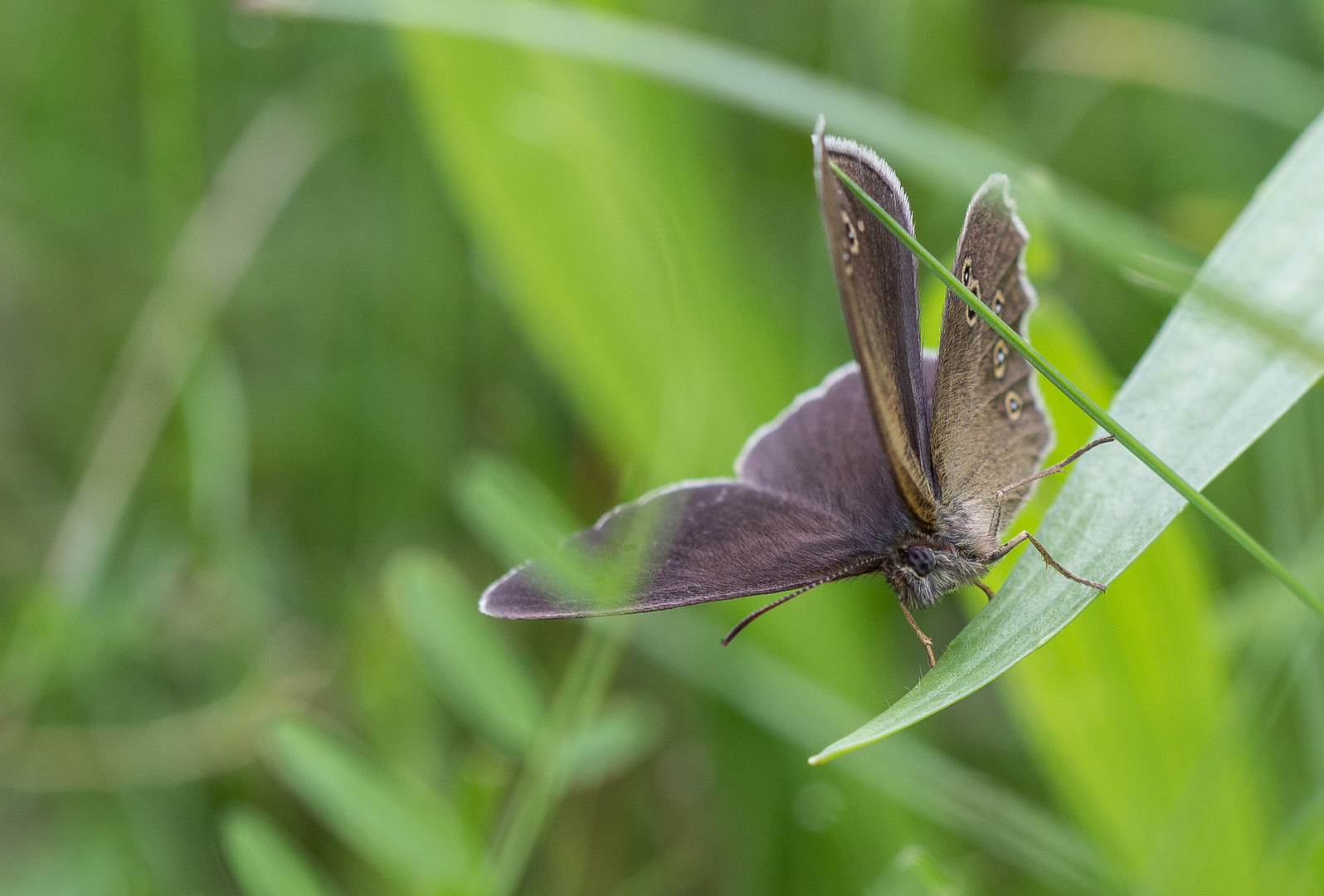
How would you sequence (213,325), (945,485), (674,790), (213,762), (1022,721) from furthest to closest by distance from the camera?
(213,325)
(674,790)
(213,762)
(1022,721)
(945,485)

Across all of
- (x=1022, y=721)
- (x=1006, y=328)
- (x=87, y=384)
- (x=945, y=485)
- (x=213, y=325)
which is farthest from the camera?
(x=87, y=384)

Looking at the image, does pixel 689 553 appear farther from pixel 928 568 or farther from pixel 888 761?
pixel 888 761

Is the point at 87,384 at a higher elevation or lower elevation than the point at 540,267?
lower

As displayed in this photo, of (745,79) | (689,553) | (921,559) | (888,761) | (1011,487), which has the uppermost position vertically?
(745,79)

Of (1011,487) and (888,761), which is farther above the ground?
(1011,487)

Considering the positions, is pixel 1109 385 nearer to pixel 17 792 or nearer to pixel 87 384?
pixel 17 792

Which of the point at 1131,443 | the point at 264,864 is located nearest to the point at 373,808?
the point at 264,864

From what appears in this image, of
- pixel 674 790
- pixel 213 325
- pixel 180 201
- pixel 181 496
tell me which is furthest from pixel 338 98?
pixel 674 790
